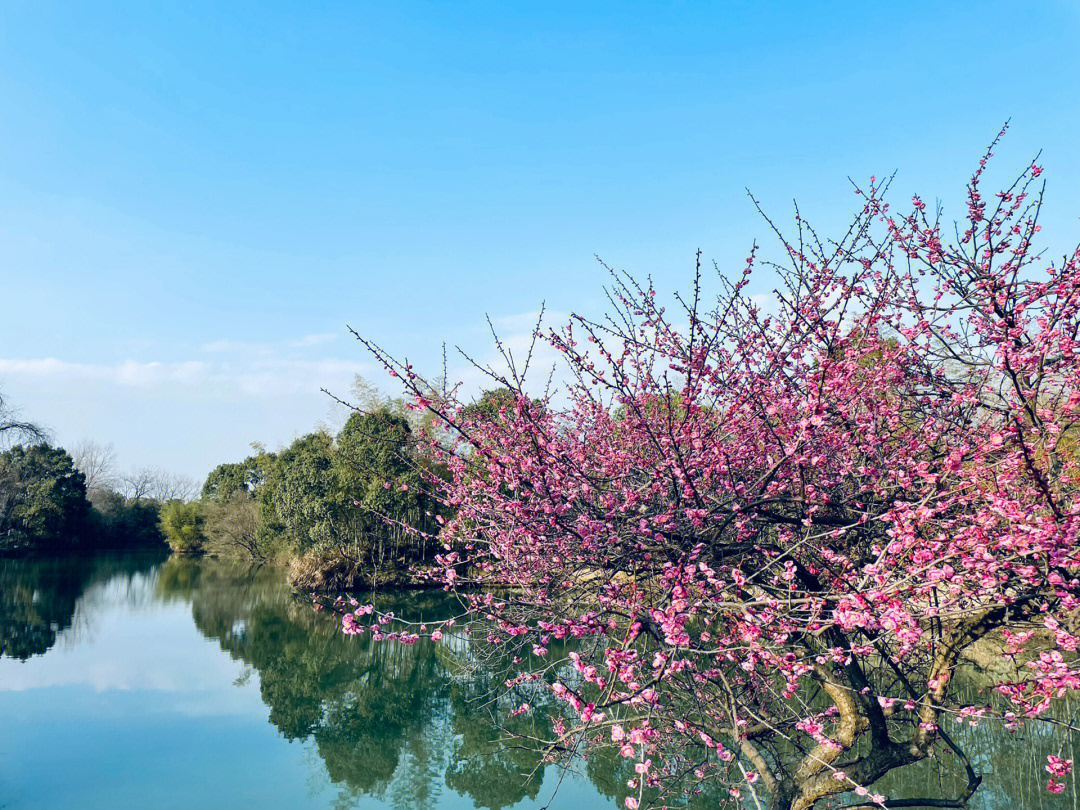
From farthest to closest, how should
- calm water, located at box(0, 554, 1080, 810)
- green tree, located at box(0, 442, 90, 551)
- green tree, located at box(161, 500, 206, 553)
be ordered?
green tree, located at box(161, 500, 206, 553)
green tree, located at box(0, 442, 90, 551)
calm water, located at box(0, 554, 1080, 810)

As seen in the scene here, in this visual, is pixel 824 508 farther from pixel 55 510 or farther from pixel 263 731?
pixel 55 510

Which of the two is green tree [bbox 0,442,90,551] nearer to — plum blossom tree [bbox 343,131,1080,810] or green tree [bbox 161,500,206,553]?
green tree [bbox 161,500,206,553]

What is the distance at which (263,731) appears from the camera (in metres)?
10.2

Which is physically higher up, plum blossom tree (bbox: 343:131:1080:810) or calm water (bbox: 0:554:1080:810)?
plum blossom tree (bbox: 343:131:1080:810)

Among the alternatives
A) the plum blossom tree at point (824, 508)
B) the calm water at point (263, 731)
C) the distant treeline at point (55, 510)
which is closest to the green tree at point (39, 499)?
the distant treeline at point (55, 510)

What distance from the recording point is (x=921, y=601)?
353 cm

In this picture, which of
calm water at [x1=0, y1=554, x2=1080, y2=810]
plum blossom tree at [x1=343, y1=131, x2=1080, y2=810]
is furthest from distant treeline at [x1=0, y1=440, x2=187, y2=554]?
plum blossom tree at [x1=343, y1=131, x2=1080, y2=810]

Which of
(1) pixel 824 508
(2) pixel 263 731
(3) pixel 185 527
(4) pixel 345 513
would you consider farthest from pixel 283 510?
(1) pixel 824 508

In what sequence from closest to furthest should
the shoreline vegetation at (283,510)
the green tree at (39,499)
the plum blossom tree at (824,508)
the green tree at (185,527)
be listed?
the plum blossom tree at (824,508) < the shoreline vegetation at (283,510) < the green tree at (39,499) < the green tree at (185,527)

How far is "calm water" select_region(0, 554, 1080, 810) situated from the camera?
25.8 feet

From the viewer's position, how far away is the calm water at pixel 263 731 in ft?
25.8

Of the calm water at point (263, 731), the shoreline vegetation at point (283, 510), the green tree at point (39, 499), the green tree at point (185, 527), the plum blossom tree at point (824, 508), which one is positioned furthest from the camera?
the green tree at point (185, 527)

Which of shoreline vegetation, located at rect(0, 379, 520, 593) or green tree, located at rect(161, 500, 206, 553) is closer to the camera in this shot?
shoreline vegetation, located at rect(0, 379, 520, 593)

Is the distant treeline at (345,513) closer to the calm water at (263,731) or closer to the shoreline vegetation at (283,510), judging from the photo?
the shoreline vegetation at (283,510)
